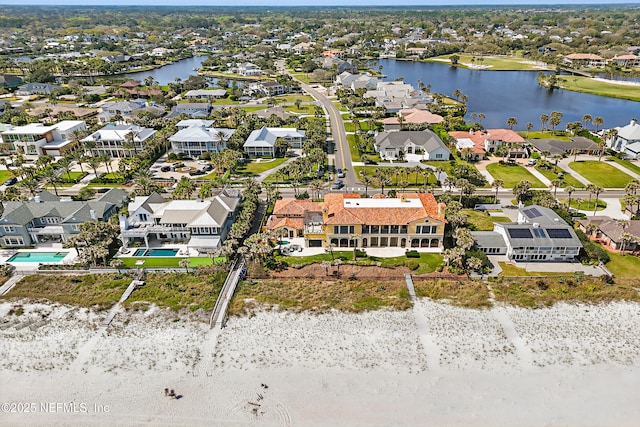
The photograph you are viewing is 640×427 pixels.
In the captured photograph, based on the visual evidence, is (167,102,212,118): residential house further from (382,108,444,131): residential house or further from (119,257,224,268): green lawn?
(119,257,224,268): green lawn

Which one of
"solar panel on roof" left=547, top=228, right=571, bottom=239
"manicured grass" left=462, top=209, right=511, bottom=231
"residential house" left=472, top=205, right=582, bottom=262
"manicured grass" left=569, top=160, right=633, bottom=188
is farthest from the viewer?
"manicured grass" left=569, top=160, right=633, bottom=188

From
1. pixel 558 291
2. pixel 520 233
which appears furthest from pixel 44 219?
pixel 558 291

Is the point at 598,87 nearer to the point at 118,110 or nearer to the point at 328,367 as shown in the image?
the point at 118,110

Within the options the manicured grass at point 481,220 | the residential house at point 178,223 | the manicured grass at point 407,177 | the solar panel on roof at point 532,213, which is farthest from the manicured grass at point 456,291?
the manicured grass at point 407,177

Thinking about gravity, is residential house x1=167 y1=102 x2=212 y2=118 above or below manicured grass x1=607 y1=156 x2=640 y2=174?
above

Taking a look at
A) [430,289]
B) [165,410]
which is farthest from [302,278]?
[165,410]

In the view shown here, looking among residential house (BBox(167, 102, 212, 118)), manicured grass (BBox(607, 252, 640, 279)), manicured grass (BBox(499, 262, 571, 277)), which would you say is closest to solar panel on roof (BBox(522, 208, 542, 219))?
manicured grass (BBox(607, 252, 640, 279))
